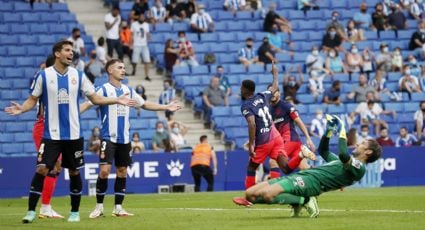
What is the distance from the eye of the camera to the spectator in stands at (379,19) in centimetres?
4134

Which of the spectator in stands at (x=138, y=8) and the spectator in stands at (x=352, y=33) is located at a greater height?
the spectator in stands at (x=138, y=8)

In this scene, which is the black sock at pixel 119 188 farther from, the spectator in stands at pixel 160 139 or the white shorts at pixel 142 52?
the white shorts at pixel 142 52

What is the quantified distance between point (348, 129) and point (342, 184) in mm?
19365

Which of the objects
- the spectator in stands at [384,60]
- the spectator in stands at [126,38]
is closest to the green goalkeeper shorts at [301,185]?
the spectator in stands at [126,38]

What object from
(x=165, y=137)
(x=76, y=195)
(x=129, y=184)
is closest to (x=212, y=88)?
(x=165, y=137)

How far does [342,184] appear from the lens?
16656 millimetres

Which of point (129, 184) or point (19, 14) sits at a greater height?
point (19, 14)

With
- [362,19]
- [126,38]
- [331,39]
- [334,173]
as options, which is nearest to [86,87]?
[334,173]

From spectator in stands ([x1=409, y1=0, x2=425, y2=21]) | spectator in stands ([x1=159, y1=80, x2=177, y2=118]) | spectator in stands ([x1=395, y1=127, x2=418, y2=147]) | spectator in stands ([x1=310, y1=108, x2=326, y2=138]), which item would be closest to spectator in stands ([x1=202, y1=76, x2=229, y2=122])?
spectator in stands ([x1=159, y1=80, x2=177, y2=118])

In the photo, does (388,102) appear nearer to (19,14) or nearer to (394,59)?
(394,59)

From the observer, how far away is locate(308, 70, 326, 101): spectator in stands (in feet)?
124

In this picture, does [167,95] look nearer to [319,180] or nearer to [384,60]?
[384,60]

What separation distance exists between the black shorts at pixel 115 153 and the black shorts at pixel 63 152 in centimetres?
144

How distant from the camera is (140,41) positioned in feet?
122
